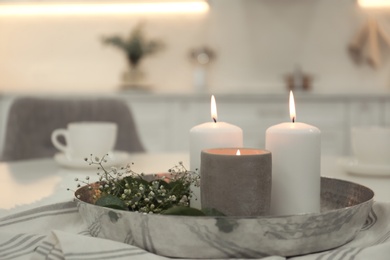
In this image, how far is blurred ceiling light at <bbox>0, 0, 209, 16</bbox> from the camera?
11.8 ft

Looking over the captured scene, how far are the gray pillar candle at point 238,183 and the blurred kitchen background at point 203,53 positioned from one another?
103 inches

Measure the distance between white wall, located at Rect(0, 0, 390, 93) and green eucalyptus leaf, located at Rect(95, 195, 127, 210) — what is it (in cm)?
283

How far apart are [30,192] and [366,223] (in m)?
0.51

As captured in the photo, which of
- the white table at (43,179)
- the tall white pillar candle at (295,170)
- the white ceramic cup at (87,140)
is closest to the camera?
the tall white pillar candle at (295,170)

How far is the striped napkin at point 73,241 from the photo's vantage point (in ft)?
1.68

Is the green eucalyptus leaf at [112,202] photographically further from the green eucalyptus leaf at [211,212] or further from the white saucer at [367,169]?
the white saucer at [367,169]

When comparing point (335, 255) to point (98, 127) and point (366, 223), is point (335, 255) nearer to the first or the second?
point (366, 223)

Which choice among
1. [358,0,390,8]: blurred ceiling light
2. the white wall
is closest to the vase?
the white wall


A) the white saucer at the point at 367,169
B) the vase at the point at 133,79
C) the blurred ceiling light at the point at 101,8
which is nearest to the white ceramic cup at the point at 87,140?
the white saucer at the point at 367,169

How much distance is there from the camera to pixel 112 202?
0.59 meters

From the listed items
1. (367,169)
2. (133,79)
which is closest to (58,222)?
(367,169)

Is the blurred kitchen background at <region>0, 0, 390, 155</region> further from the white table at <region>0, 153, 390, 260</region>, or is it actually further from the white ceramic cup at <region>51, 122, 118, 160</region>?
the white table at <region>0, 153, 390, 260</region>

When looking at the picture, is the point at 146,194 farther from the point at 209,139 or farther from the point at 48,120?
the point at 48,120

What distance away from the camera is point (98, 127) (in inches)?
48.5
